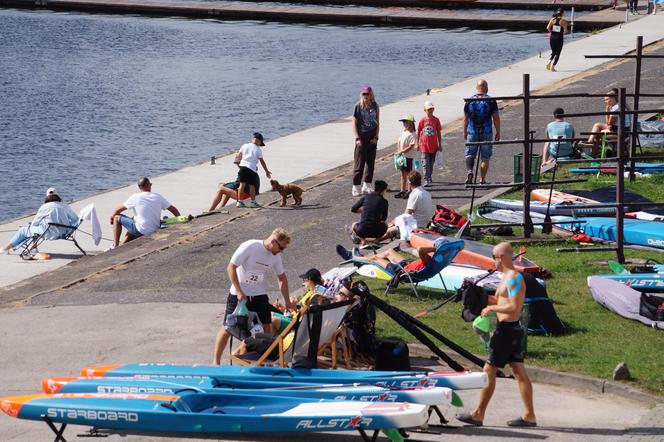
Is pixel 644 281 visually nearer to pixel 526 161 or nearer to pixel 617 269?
pixel 617 269

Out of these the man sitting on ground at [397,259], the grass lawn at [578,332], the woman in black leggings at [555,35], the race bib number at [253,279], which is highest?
the woman in black leggings at [555,35]

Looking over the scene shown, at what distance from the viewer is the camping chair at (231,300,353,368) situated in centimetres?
1209

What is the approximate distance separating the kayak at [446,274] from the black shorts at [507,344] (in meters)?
4.69

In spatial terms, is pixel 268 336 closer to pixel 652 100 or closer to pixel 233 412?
pixel 233 412

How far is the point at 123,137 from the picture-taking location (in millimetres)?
42438

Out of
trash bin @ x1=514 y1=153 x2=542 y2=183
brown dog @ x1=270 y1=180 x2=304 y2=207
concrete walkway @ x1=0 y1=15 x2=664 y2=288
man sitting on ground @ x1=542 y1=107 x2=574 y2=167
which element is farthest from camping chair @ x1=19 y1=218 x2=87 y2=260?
man sitting on ground @ x1=542 y1=107 x2=574 y2=167

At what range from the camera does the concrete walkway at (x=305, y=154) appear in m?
22.3

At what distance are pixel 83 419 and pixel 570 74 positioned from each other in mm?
30687

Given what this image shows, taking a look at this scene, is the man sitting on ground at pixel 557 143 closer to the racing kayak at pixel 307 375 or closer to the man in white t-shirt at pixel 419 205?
the man in white t-shirt at pixel 419 205

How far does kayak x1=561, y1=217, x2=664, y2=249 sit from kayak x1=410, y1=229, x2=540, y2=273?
217cm

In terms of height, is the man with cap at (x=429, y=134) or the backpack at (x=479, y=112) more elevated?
the backpack at (x=479, y=112)

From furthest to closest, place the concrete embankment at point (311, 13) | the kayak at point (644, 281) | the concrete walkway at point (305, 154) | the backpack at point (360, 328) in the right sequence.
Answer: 1. the concrete embankment at point (311, 13)
2. the concrete walkway at point (305, 154)
3. the kayak at point (644, 281)
4. the backpack at point (360, 328)

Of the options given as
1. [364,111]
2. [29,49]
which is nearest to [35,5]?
[29,49]

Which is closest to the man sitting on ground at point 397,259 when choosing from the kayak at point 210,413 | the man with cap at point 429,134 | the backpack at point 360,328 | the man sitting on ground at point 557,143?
the backpack at point 360,328
